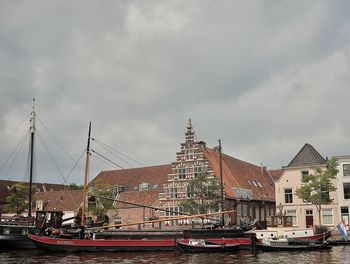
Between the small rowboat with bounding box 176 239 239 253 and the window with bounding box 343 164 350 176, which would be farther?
the window with bounding box 343 164 350 176

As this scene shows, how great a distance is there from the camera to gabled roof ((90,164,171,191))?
221ft

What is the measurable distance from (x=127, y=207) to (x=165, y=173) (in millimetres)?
9502

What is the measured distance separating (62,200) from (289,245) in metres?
45.5

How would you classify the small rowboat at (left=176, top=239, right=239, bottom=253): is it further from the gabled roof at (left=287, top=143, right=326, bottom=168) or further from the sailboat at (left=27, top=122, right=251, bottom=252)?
the gabled roof at (left=287, top=143, right=326, bottom=168)

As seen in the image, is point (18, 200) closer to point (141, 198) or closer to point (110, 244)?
point (141, 198)

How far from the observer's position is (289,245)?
3566cm

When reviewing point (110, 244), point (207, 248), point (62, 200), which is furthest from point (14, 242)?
point (62, 200)

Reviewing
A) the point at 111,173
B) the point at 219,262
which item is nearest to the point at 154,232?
the point at 219,262

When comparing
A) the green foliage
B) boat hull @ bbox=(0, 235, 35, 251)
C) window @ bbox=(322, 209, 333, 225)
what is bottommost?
boat hull @ bbox=(0, 235, 35, 251)

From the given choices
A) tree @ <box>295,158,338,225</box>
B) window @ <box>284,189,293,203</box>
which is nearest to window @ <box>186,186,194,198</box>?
window @ <box>284,189,293,203</box>

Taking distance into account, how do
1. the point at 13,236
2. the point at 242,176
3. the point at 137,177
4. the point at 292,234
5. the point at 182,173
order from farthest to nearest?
1. the point at 137,177
2. the point at 242,176
3. the point at 182,173
4. the point at 13,236
5. the point at 292,234

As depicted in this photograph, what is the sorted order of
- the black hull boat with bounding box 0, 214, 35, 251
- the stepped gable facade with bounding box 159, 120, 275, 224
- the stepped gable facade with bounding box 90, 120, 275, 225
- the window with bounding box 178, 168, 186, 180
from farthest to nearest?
1. the window with bounding box 178, 168, 186, 180
2. the stepped gable facade with bounding box 90, 120, 275, 225
3. the stepped gable facade with bounding box 159, 120, 275, 224
4. the black hull boat with bounding box 0, 214, 35, 251

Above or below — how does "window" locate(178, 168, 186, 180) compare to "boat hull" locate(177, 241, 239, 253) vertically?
above

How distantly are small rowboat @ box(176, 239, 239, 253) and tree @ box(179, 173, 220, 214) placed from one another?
14288 mm
